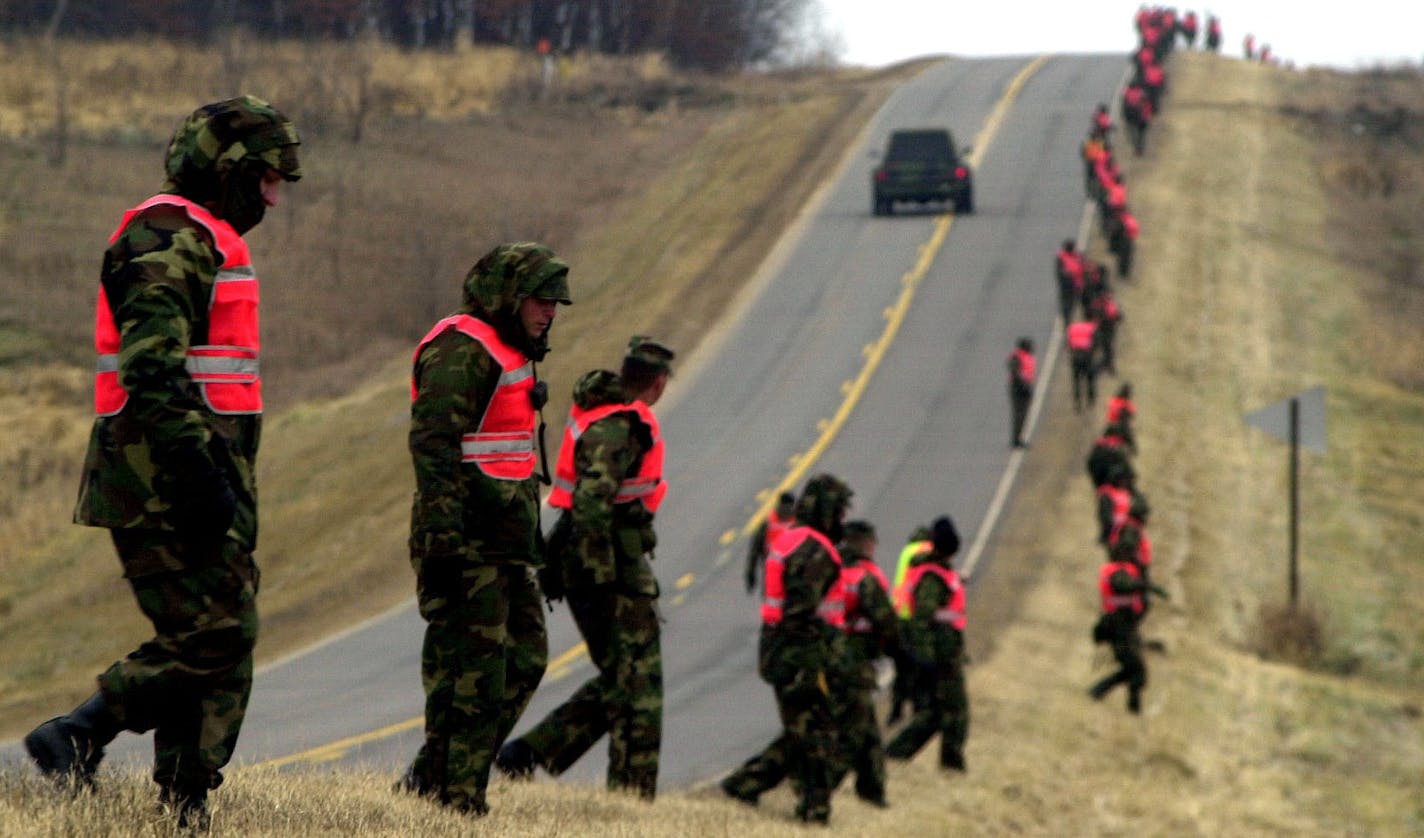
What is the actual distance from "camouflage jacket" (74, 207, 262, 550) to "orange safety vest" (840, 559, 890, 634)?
22.5ft

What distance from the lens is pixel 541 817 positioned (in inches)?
306

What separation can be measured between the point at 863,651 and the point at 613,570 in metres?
3.39

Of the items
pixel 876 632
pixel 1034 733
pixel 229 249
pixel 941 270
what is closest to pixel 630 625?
pixel 876 632

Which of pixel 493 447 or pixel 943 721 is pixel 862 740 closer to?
pixel 943 721

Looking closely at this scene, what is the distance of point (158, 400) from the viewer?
5.46m

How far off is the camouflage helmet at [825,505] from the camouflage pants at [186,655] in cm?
545

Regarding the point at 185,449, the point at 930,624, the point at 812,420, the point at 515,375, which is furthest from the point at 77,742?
the point at 812,420

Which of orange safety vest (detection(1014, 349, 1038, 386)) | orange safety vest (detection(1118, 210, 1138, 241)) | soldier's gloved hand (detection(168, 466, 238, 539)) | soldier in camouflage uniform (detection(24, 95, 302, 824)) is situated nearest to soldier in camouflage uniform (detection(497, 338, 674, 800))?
soldier in camouflage uniform (detection(24, 95, 302, 824))

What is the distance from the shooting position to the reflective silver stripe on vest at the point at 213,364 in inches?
225

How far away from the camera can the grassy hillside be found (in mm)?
11191

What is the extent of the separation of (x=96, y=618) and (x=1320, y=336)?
24407 millimetres

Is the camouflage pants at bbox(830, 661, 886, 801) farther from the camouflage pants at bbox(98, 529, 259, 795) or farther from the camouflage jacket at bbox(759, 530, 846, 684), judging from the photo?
the camouflage pants at bbox(98, 529, 259, 795)

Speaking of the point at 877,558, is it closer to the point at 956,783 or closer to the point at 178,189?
the point at 956,783

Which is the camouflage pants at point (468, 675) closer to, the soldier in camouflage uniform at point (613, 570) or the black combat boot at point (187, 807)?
the black combat boot at point (187, 807)
